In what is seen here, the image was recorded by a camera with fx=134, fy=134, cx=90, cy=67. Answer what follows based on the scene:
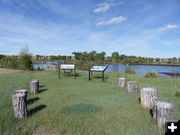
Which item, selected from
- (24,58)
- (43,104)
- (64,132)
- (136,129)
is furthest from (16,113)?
(24,58)

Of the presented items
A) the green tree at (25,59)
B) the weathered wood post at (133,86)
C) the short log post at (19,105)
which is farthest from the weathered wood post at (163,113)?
the green tree at (25,59)

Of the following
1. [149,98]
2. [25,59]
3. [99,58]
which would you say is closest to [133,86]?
[149,98]

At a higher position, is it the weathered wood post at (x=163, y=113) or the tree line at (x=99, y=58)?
the tree line at (x=99, y=58)

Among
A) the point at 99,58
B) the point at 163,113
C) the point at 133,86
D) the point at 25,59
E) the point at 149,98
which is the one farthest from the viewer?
the point at 99,58

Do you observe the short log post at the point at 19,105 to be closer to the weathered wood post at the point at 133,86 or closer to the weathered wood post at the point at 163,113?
the weathered wood post at the point at 163,113

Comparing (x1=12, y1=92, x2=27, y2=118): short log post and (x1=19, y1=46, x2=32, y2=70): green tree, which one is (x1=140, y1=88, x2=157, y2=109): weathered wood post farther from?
(x1=19, y1=46, x2=32, y2=70): green tree

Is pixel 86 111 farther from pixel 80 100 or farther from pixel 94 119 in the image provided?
pixel 80 100

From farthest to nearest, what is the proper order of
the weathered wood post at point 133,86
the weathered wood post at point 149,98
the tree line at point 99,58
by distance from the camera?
the tree line at point 99,58 → the weathered wood post at point 133,86 → the weathered wood post at point 149,98

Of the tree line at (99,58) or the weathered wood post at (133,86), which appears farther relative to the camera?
the tree line at (99,58)

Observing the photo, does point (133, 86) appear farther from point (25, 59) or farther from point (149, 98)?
point (25, 59)

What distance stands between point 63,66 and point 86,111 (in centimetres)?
592

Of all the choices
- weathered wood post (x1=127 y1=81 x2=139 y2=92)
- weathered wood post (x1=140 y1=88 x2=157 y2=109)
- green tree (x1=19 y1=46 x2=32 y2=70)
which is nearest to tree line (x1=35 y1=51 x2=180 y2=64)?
green tree (x1=19 y1=46 x2=32 y2=70)

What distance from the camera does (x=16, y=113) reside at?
2.65 m

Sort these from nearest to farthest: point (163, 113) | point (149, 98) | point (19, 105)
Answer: point (163, 113) → point (19, 105) → point (149, 98)
